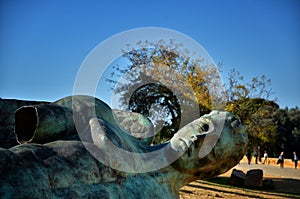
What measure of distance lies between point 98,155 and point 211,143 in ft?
3.36

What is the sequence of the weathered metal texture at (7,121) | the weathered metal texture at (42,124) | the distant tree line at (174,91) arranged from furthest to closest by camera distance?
the distant tree line at (174,91) < the weathered metal texture at (7,121) < the weathered metal texture at (42,124)

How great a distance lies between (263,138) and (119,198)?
24971mm

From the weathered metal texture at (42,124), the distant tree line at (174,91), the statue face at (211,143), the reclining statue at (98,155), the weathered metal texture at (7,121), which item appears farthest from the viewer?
the distant tree line at (174,91)

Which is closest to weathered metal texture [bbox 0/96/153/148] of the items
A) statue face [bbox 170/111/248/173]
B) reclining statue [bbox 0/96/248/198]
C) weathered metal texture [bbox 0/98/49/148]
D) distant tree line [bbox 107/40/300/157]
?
reclining statue [bbox 0/96/248/198]

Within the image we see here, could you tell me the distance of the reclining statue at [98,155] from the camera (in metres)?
1.88

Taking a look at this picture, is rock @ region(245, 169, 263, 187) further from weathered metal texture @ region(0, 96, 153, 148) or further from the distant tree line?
weathered metal texture @ region(0, 96, 153, 148)

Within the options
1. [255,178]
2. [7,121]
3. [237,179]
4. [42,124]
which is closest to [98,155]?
[42,124]

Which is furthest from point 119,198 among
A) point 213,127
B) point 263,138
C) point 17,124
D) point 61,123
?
point 263,138

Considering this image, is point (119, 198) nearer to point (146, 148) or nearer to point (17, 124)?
point (146, 148)

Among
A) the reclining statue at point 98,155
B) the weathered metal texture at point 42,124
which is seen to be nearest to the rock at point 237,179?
the reclining statue at point 98,155

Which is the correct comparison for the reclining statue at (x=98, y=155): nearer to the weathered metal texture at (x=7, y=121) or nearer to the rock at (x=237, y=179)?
the weathered metal texture at (x=7, y=121)

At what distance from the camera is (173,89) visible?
19.5 m

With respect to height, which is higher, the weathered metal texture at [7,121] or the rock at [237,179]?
the weathered metal texture at [7,121]

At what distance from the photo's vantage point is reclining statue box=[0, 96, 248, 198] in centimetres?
188
